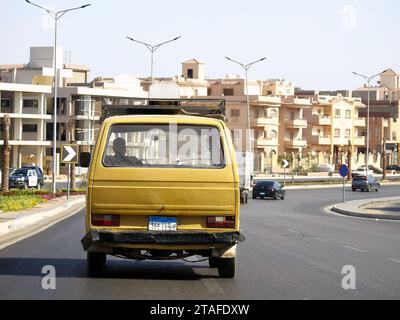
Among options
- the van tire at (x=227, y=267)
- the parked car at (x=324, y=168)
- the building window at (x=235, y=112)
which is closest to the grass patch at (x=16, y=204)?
the van tire at (x=227, y=267)

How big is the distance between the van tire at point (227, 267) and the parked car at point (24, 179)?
5049 cm

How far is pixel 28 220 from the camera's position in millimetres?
28578

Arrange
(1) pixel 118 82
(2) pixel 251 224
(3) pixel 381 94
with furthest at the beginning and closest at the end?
(3) pixel 381 94 < (1) pixel 118 82 < (2) pixel 251 224

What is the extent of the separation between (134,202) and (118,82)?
373 feet

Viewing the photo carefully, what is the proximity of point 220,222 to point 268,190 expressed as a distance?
49038 mm

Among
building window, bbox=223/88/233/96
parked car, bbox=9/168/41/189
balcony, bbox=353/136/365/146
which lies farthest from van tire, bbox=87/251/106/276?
balcony, bbox=353/136/365/146

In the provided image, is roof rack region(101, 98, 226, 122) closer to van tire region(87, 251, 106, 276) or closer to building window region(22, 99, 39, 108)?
van tire region(87, 251, 106, 276)

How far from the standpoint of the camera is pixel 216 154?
13.2 metres

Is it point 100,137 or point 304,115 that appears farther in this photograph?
point 304,115

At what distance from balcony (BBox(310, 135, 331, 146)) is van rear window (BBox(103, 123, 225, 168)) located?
125 meters

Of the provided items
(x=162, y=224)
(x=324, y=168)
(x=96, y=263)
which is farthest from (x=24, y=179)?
(x=324, y=168)

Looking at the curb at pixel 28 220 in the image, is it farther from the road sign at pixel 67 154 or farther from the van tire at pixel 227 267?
the van tire at pixel 227 267
